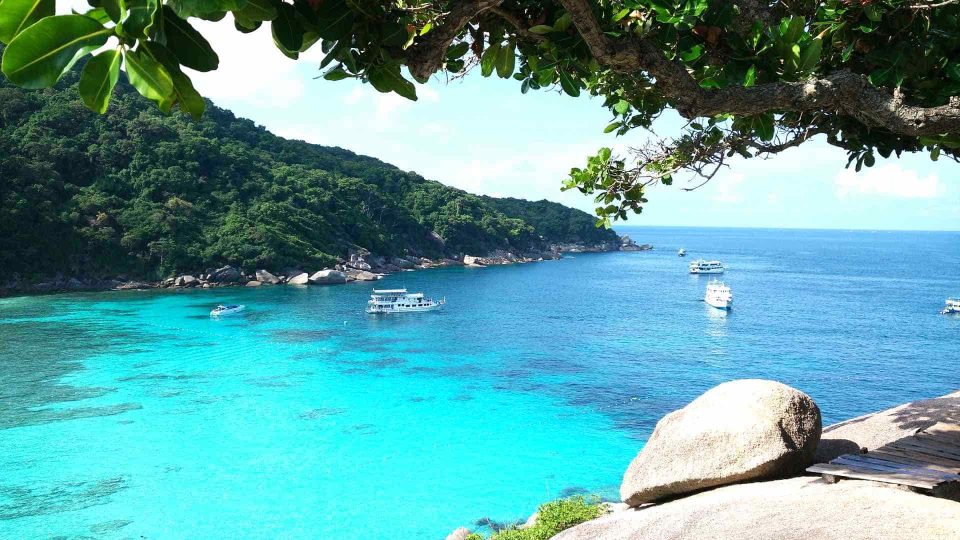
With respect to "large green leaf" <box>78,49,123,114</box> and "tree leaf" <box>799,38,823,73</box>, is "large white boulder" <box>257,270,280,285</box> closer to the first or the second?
"tree leaf" <box>799,38,823,73</box>

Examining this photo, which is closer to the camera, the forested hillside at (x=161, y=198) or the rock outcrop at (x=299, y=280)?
the forested hillside at (x=161, y=198)

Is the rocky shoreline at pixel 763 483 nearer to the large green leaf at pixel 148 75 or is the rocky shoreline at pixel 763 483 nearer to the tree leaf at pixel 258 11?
the tree leaf at pixel 258 11

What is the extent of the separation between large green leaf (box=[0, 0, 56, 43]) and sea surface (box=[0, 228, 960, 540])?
15499 millimetres

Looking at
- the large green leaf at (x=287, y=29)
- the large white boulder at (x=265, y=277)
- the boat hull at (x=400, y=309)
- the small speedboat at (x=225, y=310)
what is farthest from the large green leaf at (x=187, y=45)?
the large white boulder at (x=265, y=277)

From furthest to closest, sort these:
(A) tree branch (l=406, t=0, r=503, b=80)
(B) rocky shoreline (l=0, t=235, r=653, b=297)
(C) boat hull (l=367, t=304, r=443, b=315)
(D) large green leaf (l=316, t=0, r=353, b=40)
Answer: (B) rocky shoreline (l=0, t=235, r=653, b=297)
(C) boat hull (l=367, t=304, r=443, b=315)
(A) tree branch (l=406, t=0, r=503, b=80)
(D) large green leaf (l=316, t=0, r=353, b=40)

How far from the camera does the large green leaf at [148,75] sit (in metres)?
1.35

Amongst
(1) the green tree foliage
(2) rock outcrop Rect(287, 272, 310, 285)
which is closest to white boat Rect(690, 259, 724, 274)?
(2) rock outcrop Rect(287, 272, 310, 285)

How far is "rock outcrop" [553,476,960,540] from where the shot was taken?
5.18 metres

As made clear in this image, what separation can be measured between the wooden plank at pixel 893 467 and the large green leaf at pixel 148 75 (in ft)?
23.7

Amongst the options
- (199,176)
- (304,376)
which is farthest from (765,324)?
(199,176)

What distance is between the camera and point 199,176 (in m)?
60.2

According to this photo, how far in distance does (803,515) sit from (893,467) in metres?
1.57

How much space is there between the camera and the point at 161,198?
55.7 meters

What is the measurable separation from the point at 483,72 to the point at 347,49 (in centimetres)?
117
